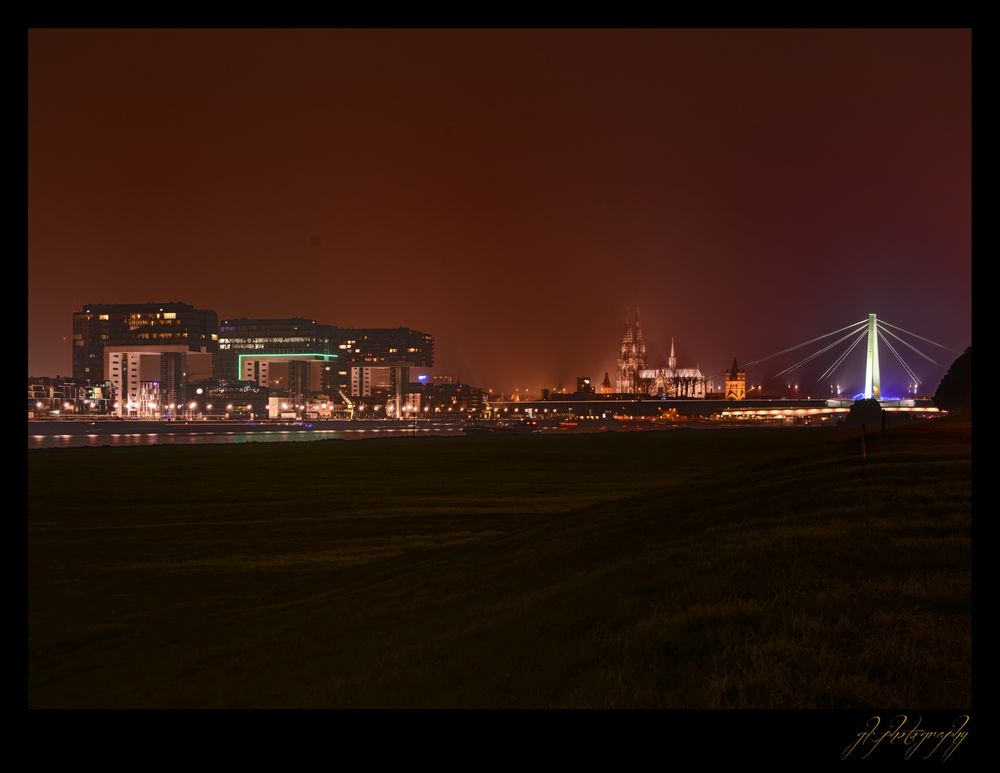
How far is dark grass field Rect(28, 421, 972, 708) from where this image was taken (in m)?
7.10

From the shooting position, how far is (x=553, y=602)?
10133mm

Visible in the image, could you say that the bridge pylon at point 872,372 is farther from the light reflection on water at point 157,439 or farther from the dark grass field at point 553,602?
the dark grass field at point 553,602

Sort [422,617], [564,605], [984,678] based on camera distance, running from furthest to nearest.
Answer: [422,617] → [564,605] → [984,678]

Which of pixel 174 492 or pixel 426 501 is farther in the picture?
pixel 174 492

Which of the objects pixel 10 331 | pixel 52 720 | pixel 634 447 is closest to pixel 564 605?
pixel 52 720

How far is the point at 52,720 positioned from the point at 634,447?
63.3 m
